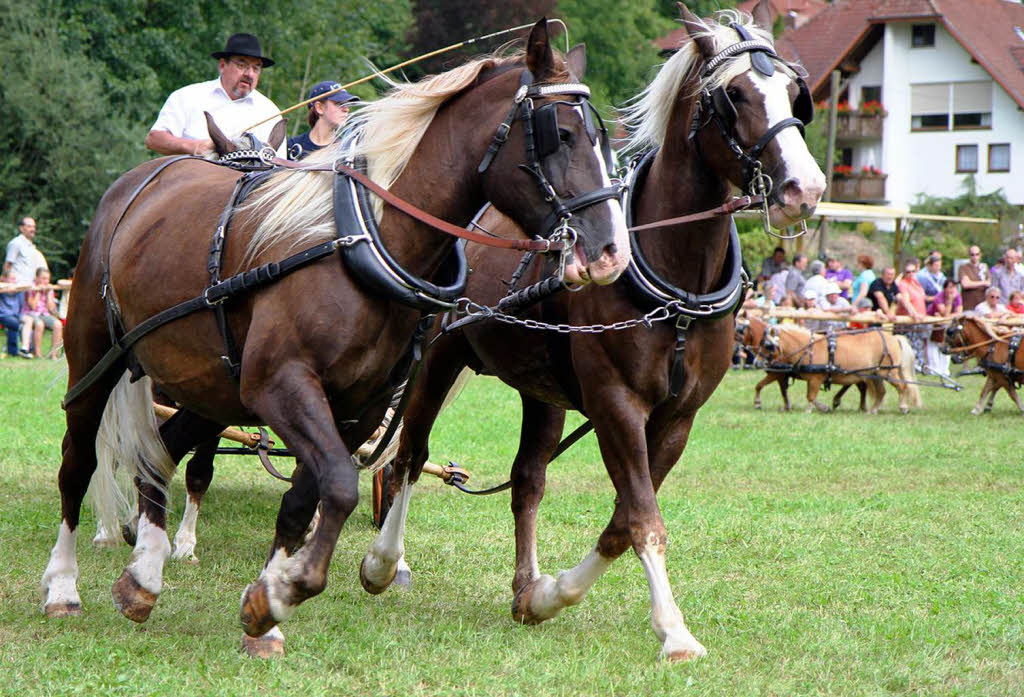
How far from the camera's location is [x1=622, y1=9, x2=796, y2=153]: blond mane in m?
4.57

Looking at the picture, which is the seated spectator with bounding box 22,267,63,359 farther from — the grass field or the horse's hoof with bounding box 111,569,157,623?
the horse's hoof with bounding box 111,569,157,623

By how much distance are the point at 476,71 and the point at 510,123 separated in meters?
0.32

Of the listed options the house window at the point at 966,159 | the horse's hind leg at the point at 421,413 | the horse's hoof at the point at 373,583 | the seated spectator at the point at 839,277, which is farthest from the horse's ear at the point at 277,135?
the house window at the point at 966,159

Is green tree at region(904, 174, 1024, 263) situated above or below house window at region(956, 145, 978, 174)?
below

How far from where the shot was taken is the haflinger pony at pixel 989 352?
47.6 feet

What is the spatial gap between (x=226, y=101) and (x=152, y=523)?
9.64 ft

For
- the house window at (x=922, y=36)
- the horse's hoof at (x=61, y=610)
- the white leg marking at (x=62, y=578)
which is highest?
the house window at (x=922, y=36)

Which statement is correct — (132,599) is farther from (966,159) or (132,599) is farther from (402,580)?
(966,159)

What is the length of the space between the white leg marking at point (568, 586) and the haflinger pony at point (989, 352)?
11280 mm

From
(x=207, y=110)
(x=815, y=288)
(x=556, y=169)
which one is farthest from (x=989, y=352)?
(x=556, y=169)

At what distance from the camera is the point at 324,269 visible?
12.9 feet

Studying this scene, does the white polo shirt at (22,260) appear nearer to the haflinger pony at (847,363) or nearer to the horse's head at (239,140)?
the haflinger pony at (847,363)

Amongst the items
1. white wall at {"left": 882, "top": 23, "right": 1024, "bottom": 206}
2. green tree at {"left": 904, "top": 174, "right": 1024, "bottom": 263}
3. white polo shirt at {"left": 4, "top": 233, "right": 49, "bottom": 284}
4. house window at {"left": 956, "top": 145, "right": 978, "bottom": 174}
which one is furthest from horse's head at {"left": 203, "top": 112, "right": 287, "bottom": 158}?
house window at {"left": 956, "top": 145, "right": 978, "bottom": 174}

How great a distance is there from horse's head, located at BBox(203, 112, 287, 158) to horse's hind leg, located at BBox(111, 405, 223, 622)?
1.11m
